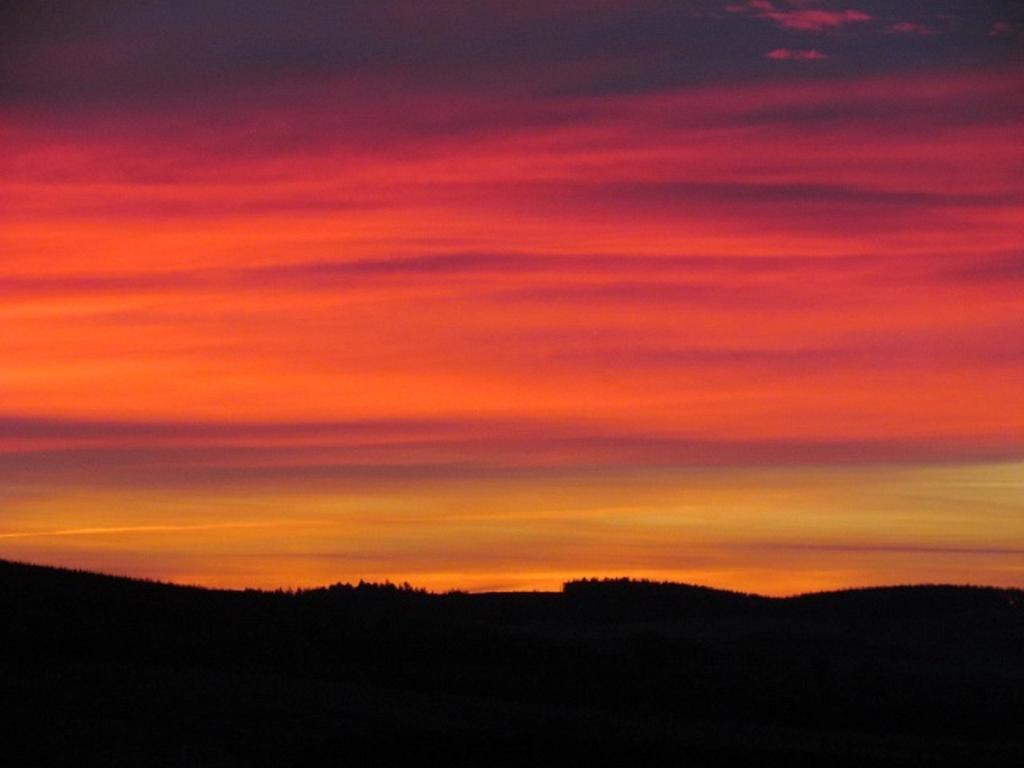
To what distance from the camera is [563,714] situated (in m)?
29.9

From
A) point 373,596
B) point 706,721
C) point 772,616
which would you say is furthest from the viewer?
point 772,616

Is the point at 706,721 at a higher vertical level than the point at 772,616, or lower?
lower

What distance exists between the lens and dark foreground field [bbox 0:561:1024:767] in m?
24.6

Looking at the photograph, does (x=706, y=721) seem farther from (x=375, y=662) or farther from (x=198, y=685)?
(x=198, y=685)

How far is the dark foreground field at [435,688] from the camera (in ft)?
80.7

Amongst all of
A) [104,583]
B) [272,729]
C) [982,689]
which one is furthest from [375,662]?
[982,689]

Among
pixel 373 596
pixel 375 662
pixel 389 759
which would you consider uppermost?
pixel 373 596

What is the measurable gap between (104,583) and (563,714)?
1091 cm

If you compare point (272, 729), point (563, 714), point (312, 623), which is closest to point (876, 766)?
point (563, 714)

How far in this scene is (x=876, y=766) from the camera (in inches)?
1025

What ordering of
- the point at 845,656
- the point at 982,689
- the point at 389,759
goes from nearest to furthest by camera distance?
1. the point at 389,759
2. the point at 982,689
3. the point at 845,656

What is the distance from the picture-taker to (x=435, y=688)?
33.3m

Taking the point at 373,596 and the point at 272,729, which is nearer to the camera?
the point at 272,729

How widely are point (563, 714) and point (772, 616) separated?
30.4 m
